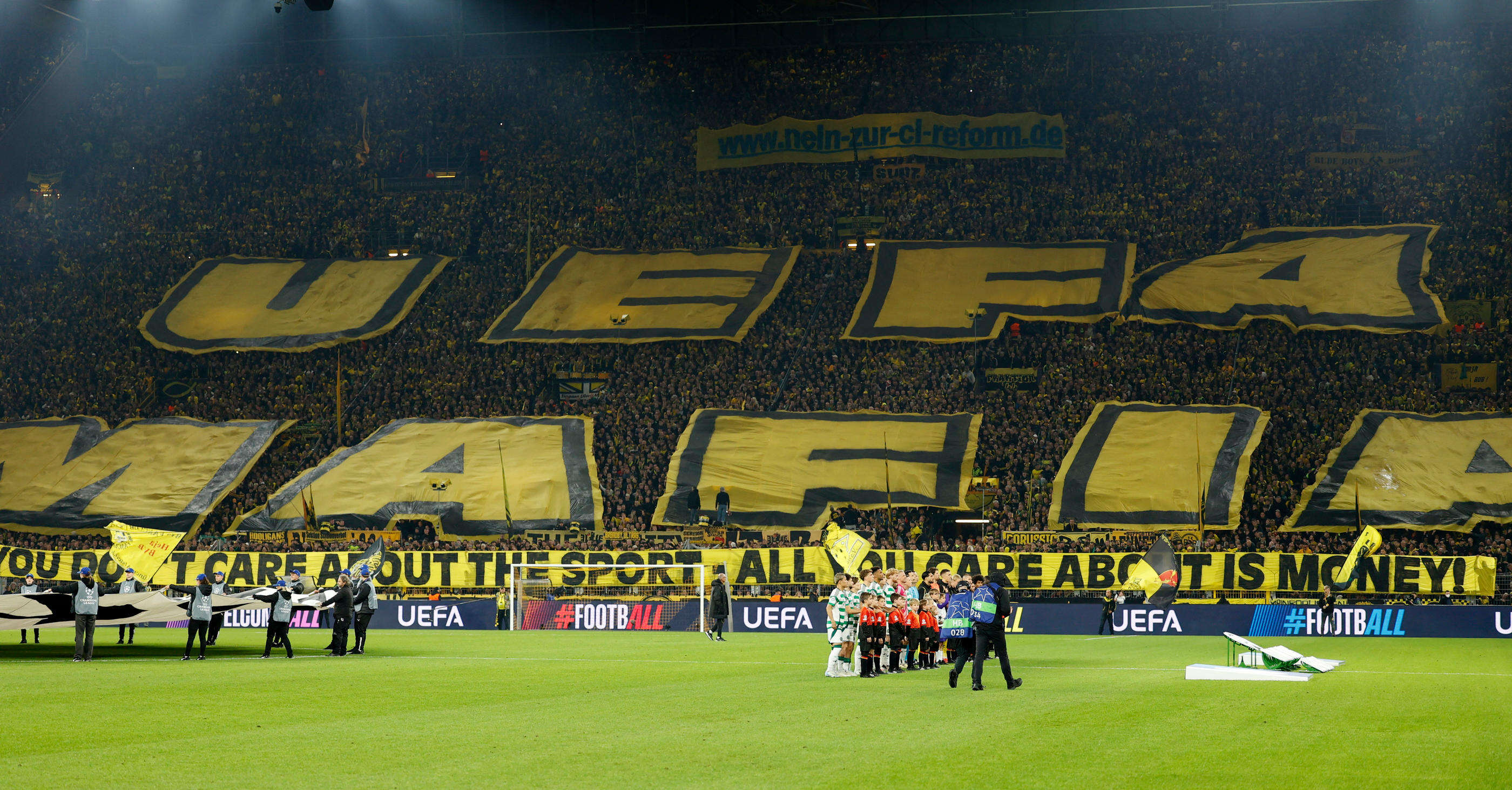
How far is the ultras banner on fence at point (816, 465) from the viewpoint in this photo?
159ft

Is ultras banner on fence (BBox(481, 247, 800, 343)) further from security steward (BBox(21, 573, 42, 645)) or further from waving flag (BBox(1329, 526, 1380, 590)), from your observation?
waving flag (BBox(1329, 526, 1380, 590))

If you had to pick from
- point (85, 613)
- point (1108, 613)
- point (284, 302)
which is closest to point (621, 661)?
point (85, 613)

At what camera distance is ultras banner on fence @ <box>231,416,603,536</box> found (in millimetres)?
49562

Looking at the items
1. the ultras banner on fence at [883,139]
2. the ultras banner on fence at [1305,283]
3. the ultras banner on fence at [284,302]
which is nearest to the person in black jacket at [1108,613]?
the ultras banner on fence at [1305,283]

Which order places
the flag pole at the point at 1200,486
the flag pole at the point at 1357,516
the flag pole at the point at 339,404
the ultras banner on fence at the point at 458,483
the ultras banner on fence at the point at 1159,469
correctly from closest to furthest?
the flag pole at the point at 1357,516 < the flag pole at the point at 1200,486 < the ultras banner on fence at the point at 1159,469 < the ultras banner on fence at the point at 458,483 < the flag pole at the point at 339,404

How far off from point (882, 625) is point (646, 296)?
3378 cm

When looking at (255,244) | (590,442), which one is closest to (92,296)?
A: (255,244)

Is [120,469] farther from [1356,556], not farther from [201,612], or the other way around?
[1356,556]

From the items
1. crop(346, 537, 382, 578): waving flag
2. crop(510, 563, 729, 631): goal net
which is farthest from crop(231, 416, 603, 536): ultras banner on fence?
crop(346, 537, 382, 578): waving flag

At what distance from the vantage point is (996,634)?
2105 centimetres

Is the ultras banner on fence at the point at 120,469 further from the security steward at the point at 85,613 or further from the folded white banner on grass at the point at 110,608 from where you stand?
the security steward at the point at 85,613

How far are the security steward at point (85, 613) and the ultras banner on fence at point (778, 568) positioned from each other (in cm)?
1424

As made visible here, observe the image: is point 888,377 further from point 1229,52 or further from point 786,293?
point 1229,52

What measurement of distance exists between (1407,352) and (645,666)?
34.1m
